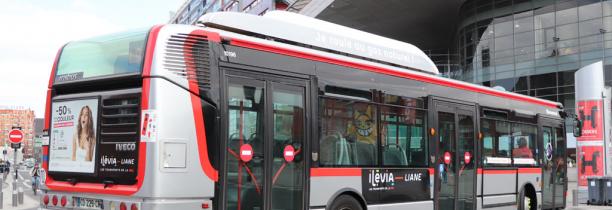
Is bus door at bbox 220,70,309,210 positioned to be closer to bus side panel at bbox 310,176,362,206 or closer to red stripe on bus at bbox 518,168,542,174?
bus side panel at bbox 310,176,362,206

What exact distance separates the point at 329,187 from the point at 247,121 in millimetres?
1627

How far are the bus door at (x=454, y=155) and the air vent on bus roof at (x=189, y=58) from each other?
4798 mm

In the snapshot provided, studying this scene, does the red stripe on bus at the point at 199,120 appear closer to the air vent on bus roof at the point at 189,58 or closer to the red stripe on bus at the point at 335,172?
the air vent on bus roof at the point at 189,58

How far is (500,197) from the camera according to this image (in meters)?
11.7

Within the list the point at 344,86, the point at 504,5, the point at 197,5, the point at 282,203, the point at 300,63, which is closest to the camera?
the point at 282,203

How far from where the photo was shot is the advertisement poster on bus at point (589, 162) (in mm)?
19781

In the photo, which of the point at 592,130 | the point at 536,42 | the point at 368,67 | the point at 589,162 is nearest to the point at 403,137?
the point at 368,67

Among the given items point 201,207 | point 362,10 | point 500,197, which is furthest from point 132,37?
point 362,10

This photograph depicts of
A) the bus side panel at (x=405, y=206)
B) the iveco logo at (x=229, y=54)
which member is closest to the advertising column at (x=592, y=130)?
the bus side panel at (x=405, y=206)

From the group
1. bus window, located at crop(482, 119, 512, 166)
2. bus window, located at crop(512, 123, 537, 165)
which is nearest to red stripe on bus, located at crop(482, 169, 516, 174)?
A: bus window, located at crop(482, 119, 512, 166)

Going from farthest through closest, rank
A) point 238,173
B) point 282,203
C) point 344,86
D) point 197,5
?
point 197,5 → point 344,86 → point 282,203 → point 238,173

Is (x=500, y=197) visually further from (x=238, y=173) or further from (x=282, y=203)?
(x=238, y=173)

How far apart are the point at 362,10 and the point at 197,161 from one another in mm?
34866

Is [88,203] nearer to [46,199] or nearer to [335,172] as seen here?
[46,199]
